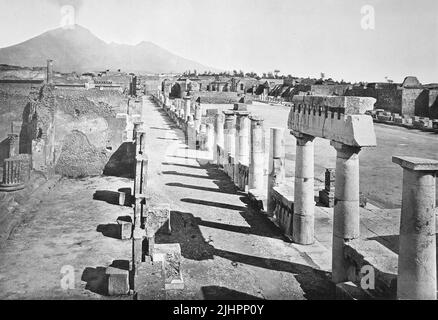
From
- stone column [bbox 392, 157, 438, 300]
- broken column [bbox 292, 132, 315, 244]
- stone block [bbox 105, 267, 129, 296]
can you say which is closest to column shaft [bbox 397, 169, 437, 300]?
stone column [bbox 392, 157, 438, 300]

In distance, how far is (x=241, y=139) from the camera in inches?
584

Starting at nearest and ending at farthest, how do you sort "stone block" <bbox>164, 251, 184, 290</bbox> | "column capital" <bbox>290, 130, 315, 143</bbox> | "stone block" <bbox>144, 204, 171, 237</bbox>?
"stone block" <bbox>164, 251, 184, 290</bbox> → "column capital" <bbox>290, 130, 315, 143</bbox> → "stone block" <bbox>144, 204, 171, 237</bbox>

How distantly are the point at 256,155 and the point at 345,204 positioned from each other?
20.1 feet

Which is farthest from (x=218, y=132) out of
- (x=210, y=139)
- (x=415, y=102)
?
(x=415, y=102)

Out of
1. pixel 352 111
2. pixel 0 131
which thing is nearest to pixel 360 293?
pixel 352 111

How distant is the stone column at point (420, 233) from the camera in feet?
15.3

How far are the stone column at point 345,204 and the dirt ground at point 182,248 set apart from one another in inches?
23.3

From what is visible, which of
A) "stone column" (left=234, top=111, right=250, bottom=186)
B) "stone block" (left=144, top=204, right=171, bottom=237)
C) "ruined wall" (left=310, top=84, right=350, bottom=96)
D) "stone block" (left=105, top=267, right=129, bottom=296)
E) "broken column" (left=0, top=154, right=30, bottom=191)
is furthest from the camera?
"ruined wall" (left=310, top=84, right=350, bottom=96)

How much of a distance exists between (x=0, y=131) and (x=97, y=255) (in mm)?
20345

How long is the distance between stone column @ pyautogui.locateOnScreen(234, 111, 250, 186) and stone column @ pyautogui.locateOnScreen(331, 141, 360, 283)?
758 cm

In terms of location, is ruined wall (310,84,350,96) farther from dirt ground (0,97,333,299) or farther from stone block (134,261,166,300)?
stone block (134,261,166,300)

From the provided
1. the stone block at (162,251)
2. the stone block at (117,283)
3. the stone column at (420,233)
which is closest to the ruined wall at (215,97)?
the stone block at (162,251)

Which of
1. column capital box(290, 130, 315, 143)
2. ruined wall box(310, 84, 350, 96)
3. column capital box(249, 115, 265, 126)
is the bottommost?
column capital box(290, 130, 315, 143)

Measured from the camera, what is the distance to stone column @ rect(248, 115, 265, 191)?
40.7ft
